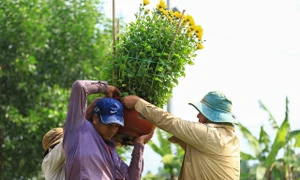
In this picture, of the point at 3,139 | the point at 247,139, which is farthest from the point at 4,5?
the point at 247,139

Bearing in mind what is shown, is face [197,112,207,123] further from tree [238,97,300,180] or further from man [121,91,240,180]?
tree [238,97,300,180]

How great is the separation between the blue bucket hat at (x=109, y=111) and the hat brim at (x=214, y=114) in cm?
58

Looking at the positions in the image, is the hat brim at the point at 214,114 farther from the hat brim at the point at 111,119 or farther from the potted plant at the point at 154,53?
the hat brim at the point at 111,119

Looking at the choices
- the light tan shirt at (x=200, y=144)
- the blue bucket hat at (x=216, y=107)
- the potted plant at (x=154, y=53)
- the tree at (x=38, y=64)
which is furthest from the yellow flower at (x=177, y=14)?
the tree at (x=38, y=64)

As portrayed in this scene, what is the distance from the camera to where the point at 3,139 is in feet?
45.4

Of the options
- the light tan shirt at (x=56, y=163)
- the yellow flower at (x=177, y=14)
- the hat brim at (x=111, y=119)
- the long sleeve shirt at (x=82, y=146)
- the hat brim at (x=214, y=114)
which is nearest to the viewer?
the long sleeve shirt at (x=82, y=146)

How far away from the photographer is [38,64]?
1415cm

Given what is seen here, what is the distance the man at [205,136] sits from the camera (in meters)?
4.70

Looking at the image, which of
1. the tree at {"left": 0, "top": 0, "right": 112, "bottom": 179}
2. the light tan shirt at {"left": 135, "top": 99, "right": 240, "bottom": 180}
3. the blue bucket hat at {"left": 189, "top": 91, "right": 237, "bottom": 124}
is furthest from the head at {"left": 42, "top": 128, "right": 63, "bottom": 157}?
the tree at {"left": 0, "top": 0, "right": 112, "bottom": 179}

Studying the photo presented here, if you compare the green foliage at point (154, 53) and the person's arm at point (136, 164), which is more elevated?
the green foliage at point (154, 53)

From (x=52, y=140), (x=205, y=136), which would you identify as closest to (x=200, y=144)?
(x=205, y=136)

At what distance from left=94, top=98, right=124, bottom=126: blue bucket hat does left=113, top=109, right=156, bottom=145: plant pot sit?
0.56ft

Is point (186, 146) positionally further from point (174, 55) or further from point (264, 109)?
point (264, 109)

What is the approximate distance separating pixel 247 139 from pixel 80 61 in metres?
4.21
